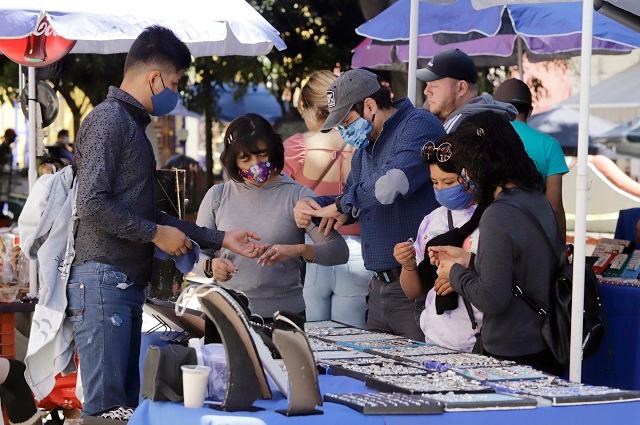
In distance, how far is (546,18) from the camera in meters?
7.98

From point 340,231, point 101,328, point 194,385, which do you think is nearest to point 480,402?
point 194,385

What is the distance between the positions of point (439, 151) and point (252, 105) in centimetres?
1693

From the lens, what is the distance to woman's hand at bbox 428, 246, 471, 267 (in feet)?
13.4

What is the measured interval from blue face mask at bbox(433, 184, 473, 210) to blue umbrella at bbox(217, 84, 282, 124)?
606 inches

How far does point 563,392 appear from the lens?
10.8 feet

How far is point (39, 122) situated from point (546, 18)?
11.6ft

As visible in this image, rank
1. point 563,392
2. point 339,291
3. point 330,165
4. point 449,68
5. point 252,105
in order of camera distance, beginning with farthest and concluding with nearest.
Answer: point 252,105
point 330,165
point 339,291
point 449,68
point 563,392

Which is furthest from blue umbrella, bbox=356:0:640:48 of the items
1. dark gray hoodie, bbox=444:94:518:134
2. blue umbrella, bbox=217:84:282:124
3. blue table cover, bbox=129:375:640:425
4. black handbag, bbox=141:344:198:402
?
blue umbrella, bbox=217:84:282:124

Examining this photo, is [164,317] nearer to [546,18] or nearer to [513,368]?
[513,368]

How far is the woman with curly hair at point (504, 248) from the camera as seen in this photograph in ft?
12.7

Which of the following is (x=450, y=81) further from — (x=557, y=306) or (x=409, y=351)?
(x=409, y=351)

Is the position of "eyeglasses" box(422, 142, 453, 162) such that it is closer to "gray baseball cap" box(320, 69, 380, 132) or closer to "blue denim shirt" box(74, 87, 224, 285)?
"gray baseball cap" box(320, 69, 380, 132)

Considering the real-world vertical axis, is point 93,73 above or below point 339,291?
above

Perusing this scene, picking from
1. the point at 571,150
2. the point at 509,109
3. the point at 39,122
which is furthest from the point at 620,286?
the point at 571,150
